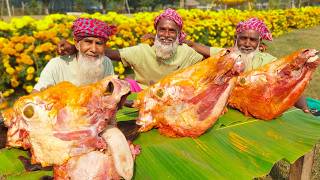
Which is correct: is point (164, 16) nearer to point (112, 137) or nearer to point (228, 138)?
point (228, 138)

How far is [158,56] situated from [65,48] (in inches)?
62.1

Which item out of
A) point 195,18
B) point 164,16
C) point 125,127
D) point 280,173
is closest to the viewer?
point 125,127

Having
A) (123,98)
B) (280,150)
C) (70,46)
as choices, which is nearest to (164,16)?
(70,46)

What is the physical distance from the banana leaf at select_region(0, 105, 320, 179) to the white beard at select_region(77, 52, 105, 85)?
0.50 m

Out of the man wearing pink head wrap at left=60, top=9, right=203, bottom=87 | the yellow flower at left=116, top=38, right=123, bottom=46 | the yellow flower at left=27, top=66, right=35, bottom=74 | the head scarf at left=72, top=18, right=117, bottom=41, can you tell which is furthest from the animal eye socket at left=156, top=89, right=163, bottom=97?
the yellow flower at left=116, top=38, right=123, bottom=46

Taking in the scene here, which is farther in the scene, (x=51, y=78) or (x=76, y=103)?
(x=51, y=78)

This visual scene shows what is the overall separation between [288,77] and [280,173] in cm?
245

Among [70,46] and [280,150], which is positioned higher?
[70,46]

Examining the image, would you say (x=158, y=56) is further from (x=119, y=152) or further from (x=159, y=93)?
(x=119, y=152)

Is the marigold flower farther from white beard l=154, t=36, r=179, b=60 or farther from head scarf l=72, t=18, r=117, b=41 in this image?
head scarf l=72, t=18, r=117, b=41

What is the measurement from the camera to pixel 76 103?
2148 mm

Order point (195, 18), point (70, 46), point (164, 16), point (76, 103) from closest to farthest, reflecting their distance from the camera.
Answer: point (76, 103) < point (70, 46) < point (164, 16) < point (195, 18)

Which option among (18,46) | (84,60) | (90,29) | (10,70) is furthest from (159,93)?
(18,46)

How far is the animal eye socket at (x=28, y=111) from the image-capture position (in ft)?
7.02
